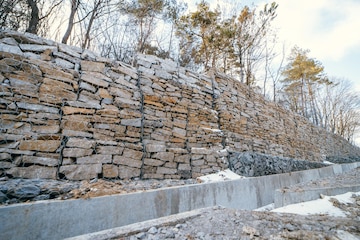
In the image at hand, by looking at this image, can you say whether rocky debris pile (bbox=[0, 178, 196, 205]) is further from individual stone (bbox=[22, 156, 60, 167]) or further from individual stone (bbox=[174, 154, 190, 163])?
individual stone (bbox=[174, 154, 190, 163])

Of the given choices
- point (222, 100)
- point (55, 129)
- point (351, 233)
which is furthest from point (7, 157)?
point (222, 100)

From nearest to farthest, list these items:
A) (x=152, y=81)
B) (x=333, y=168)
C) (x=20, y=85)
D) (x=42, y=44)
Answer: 1. (x=20, y=85)
2. (x=42, y=44)
3. (x=152, y=81)
4. (x=333, y=168)

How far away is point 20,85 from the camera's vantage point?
2.47 m

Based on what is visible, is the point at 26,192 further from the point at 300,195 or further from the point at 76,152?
the point at 300,195

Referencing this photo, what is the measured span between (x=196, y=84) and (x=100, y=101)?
8.78 ft

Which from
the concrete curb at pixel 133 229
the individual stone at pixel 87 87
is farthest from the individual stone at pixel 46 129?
the concrete curb at pixel 133 229

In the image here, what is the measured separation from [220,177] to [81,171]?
8.99ft

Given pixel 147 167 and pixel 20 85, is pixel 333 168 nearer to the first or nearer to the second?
pixel 147 167

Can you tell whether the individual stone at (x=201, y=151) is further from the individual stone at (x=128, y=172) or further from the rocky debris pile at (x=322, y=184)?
the rocky debris pile at (x=322, y=184)

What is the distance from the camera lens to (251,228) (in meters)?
1.37

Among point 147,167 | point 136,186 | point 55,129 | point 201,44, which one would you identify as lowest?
point 136,186

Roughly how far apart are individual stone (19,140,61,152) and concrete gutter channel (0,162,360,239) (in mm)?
1061

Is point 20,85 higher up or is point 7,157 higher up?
point 20,85

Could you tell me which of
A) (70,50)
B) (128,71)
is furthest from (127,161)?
(70,50)
